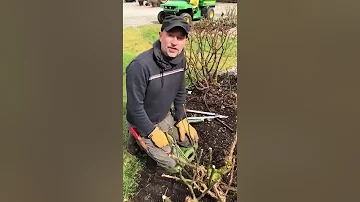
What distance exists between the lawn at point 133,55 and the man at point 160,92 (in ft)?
0.08

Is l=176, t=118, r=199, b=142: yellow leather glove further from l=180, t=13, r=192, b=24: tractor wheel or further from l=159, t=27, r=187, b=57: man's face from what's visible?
l=180, t=13, r=192, b=24: tractor wheel

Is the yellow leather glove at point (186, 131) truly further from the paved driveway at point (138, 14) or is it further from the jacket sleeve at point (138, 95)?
the paved driveway at point (138, 14)

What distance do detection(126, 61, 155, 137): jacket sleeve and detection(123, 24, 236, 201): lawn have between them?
0.03 meters

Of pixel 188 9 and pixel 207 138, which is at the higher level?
pixel 188 9

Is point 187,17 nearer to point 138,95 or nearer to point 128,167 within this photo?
point 138,95

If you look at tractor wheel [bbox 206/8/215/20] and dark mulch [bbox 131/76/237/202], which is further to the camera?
tractor wheel [bbox 206/8/215/20]

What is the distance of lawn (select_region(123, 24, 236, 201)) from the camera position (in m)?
1.78

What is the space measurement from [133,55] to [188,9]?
32 centimetres

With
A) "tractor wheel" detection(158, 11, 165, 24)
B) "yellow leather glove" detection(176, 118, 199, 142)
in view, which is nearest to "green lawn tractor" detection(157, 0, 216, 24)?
"tractor wheel" detection(158, 11, 165, 24)

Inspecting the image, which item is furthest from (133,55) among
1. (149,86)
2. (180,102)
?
(180,102)

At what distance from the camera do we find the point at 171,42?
180 centimetres
